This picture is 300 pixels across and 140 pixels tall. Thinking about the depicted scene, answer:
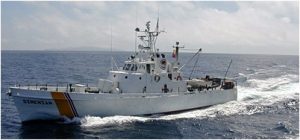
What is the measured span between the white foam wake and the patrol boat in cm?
71

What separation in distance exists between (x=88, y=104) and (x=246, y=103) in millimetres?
16749

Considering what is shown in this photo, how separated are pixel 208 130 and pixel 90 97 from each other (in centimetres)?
850

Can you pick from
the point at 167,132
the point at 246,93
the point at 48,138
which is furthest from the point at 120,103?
the point at 246,93

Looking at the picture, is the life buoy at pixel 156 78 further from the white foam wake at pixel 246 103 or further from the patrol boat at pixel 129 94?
the white foam wake at pixel 246 103

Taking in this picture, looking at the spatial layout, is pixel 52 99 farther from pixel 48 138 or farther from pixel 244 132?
pixel 244 132

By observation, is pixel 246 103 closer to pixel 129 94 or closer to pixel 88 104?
pixel 129 94

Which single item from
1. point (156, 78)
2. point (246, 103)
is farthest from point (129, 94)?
point (246, 103)

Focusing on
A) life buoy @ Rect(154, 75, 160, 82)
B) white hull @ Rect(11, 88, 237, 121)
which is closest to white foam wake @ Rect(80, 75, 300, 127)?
white hull @ Rect(11, 88, 237, 121)

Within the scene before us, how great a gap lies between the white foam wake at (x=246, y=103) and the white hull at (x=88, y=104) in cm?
61

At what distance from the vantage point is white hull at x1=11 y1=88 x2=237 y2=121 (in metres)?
26.3

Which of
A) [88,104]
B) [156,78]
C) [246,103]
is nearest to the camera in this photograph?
[88,104]

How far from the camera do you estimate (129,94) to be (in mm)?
28391

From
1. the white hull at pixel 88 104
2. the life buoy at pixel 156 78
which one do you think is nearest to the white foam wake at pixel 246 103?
the white hull at pixel 88 104

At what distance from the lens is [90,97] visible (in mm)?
26875
